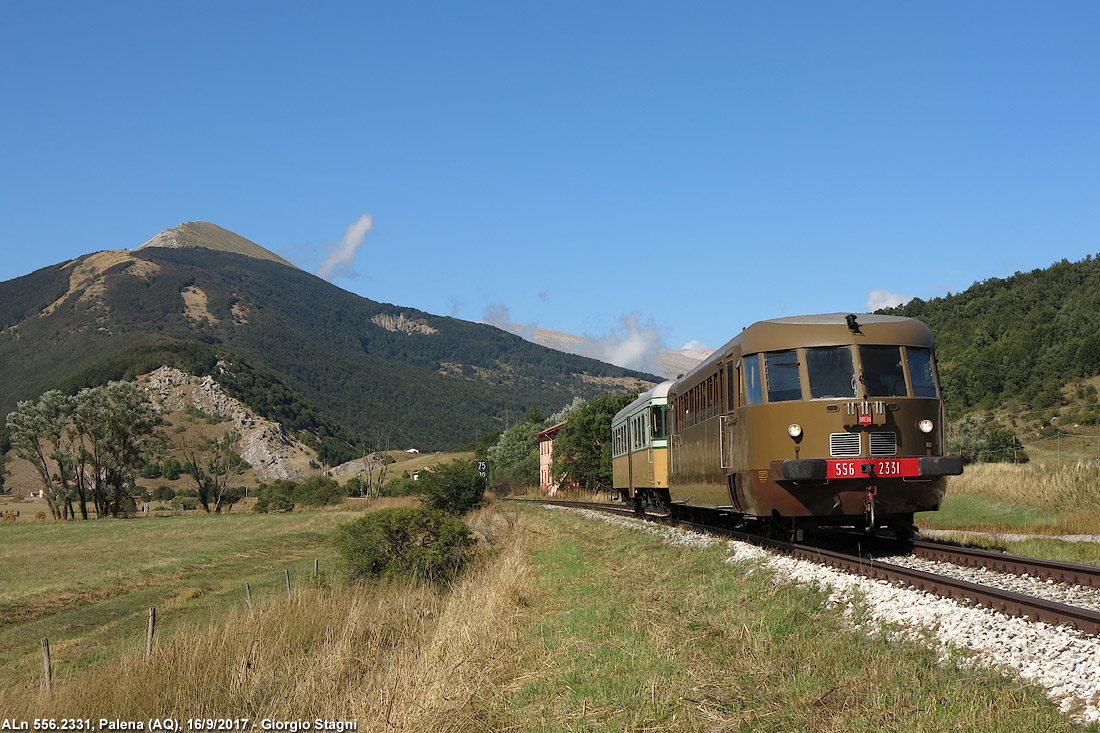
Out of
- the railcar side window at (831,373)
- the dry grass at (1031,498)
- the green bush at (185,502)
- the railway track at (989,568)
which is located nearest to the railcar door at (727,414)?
the railcar side window at (831,373)

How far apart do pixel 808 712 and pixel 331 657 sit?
6238 millimetres

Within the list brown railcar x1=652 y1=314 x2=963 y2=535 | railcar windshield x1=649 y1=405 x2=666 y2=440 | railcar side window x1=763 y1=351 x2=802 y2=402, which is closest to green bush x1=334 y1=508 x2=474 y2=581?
railcar windshield x1=649 y1=405 x2=666 y2=440

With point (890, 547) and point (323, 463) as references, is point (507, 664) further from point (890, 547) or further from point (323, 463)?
point (323, 463)

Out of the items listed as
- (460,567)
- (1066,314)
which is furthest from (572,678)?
(1066,314)

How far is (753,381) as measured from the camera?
561 inches

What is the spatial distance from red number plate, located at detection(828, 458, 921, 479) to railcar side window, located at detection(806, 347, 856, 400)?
988mm

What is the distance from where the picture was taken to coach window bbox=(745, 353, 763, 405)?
14062mm

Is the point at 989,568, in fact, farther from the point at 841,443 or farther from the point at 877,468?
the point at 841,443

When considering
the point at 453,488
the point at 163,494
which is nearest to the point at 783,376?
the point at 453,488

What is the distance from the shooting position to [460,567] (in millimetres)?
24000

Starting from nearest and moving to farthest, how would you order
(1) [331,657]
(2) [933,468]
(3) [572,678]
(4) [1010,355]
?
(3) [572,678], (1) [331,657], (2) [933,468], (4) [1010,355]

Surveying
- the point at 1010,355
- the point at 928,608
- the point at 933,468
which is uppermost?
the point at 1010,355

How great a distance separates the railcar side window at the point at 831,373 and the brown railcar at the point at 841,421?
1 cm

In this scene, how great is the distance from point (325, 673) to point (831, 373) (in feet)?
26.8
